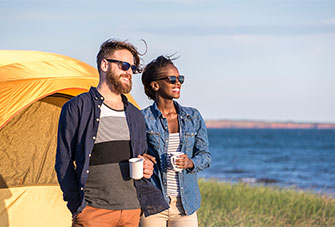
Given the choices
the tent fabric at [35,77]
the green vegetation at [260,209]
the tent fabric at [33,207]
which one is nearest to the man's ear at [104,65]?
the tent fabric at [35,77]

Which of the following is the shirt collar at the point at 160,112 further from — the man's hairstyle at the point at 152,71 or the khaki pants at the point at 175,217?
the khaki pants at the point at 175,217

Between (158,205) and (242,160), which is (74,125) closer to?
(158,205)

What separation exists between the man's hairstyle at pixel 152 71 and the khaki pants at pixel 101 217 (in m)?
1.06

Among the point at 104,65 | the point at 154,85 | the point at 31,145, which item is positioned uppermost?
the point at 104,65

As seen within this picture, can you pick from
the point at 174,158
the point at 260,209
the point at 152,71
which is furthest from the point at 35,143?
the point at 260,209

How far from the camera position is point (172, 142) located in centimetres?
339

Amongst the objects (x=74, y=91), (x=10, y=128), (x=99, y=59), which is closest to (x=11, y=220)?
(x=10, y=128)

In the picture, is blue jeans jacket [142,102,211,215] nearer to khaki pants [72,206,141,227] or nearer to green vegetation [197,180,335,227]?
khaki pants [72,206,141,227]

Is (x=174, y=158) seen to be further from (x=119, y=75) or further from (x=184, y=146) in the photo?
(x=119, y=75)

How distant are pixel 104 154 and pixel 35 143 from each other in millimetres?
2802

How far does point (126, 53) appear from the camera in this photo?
299cm

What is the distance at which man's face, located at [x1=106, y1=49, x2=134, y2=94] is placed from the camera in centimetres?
291

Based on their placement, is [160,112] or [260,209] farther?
[260,209]

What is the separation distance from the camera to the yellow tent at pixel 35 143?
4.82 metres
